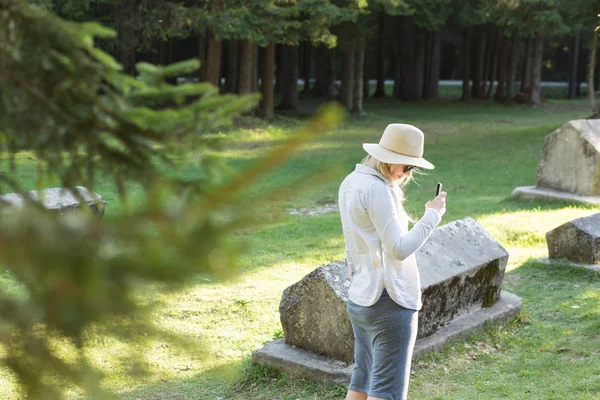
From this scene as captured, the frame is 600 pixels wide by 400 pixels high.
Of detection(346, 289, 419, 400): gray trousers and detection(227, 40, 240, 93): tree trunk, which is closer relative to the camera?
detection(346, 289, 419, 400): gray trousers

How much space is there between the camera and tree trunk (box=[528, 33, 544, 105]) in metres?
36.1

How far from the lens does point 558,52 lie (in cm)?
5850

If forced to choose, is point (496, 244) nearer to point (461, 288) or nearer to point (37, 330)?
point (461, 288)

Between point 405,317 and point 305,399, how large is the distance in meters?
1.87

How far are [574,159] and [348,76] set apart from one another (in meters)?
20.2

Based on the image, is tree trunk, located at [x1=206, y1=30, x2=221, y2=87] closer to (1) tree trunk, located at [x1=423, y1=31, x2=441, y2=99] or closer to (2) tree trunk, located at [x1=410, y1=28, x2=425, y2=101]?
(2) tree trunk, located at [x1=410, y1=28, x2=425, y2=101]

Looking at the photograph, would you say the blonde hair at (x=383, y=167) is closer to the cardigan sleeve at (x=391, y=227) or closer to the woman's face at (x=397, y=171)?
the woman's face at (x=397, y=171)

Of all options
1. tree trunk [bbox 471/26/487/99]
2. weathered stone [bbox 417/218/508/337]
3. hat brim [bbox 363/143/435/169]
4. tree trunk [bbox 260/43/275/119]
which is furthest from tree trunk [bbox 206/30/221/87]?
tree trunk [bbox 471/26/487/99]

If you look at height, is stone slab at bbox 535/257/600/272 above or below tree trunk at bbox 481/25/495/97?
below

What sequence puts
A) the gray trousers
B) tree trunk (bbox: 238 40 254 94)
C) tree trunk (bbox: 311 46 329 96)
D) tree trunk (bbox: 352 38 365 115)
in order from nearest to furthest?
1. the gray trousers
2. tree trunk (bbox: 238 40 254 94)
3. tree trunk (bbox: 352 38 365 115)
4. tree trunk (bbox: 311 46 329 96)

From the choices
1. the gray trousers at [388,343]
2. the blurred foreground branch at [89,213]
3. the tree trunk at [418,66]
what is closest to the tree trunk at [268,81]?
the tree trunk at [418,66]

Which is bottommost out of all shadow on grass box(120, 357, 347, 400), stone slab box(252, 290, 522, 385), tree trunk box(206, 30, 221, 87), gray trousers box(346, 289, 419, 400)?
shadow on grass box(120, 357, 347, 400)

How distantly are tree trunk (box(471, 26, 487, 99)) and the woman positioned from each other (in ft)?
130

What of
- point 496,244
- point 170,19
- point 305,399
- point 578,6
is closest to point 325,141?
point 170,19
